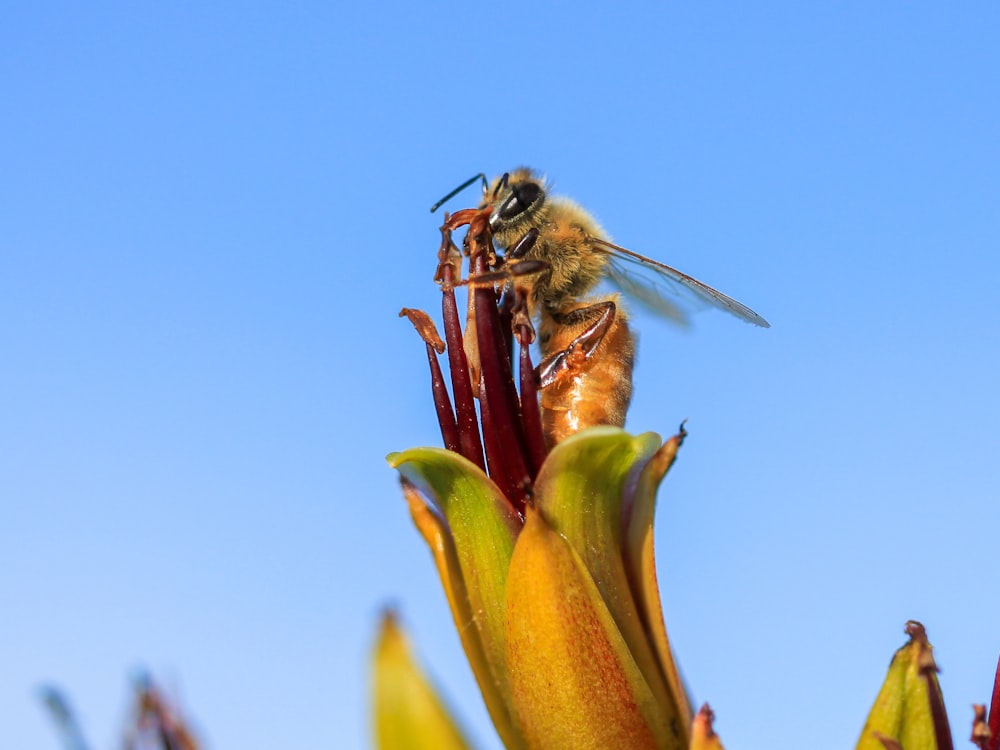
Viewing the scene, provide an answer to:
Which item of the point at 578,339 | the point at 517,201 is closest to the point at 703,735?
the point at 578,339

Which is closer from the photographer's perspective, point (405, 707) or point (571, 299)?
point (405, 707)

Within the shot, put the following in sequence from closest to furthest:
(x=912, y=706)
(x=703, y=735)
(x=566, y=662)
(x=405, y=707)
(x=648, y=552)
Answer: (x=405, y=707), (x=703, y=735), (x=566, y=662), (x=648, y=552), (x=912, y=706)

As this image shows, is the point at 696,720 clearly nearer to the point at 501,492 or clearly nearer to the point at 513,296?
the point at 501,492

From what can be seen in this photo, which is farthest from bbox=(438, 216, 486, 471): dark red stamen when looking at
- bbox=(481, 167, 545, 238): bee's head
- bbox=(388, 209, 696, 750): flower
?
bbox=(481, 167, 545, 238): bee's head

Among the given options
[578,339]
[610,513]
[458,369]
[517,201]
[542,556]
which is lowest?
[542,556]

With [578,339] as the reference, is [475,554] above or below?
below

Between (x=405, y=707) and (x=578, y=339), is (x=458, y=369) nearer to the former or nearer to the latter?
(x=578, y=339)

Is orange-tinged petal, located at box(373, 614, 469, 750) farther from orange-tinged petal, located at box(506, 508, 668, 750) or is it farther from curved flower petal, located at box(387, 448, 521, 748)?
curved flower petal, located at box(387, 448, 521, 748)

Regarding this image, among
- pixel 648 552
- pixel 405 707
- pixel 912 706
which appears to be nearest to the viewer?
pixel 405 707
